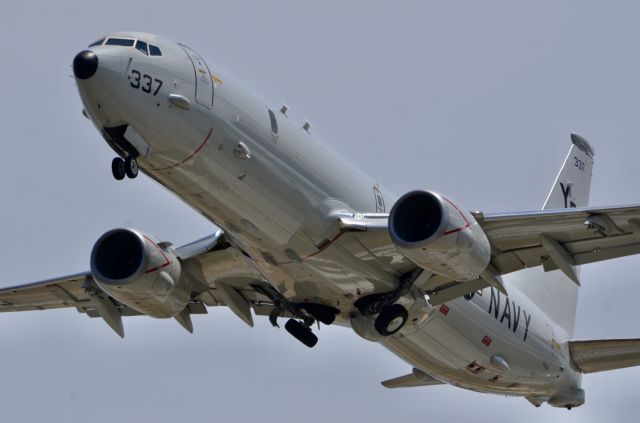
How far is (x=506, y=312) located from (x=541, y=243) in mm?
5424

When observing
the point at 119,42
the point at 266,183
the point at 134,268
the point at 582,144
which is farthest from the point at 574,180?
the point at 119,42

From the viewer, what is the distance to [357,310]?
36312 mm

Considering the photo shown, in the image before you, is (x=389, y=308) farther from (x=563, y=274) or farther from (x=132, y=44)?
(x=563, y=274)

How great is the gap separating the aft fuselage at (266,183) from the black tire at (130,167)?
29cm

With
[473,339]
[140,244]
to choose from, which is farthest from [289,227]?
[473,339]

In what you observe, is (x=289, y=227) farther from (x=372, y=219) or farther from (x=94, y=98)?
(x=94, y=98)

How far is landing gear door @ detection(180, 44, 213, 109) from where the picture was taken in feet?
104

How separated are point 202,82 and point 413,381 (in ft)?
48.4

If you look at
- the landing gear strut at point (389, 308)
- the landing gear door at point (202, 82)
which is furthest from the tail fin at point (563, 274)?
the landing gear door at point (202, 82)

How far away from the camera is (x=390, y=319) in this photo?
35406 mm

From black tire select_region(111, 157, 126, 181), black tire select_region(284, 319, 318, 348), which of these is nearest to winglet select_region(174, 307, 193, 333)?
black tire select_region(284, 319, 318, 348)

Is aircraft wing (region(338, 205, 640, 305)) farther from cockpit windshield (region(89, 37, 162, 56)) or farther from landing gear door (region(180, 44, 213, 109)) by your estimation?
cockpit windshield (region(89, 37, 162, 56))

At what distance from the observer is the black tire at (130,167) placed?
30875 millimetres

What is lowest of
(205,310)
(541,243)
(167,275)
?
(205,310)
